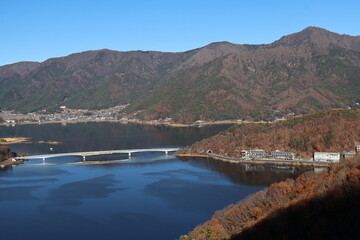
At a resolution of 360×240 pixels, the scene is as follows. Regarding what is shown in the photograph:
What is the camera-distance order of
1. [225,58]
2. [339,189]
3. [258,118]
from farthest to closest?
1. [225,58]
2. [258,118]
3. [339,189]

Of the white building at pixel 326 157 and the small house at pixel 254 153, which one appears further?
the small house at pixel 254 153

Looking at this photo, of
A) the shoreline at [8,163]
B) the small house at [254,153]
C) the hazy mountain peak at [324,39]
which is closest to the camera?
the small house at [254,153]

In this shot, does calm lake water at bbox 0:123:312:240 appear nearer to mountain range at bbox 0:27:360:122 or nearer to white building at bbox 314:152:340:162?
white building at bbox 314:152:340:162

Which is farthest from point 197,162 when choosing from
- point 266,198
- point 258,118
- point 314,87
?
point 314,87

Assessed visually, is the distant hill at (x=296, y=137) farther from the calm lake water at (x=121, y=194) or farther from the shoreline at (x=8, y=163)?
the shoreline at (x=8, y=163)

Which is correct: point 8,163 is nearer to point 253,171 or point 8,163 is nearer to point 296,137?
point 253,171

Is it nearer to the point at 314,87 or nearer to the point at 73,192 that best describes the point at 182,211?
the point at 73,192

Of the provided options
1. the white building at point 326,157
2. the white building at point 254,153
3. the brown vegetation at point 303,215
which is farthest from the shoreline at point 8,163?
the white building at point 326,157

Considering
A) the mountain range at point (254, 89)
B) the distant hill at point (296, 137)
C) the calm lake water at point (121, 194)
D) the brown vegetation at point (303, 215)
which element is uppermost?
the mountain range at point (254, 89)
